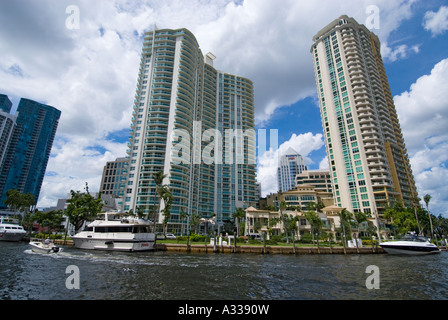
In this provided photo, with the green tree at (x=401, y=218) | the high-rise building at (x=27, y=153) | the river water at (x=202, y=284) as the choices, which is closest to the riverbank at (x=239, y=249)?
the river water at (x=202, y=284)

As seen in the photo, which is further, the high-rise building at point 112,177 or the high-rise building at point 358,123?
the high-rise building at point 112,177

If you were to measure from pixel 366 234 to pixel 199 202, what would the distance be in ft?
202

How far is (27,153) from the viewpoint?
182750mm

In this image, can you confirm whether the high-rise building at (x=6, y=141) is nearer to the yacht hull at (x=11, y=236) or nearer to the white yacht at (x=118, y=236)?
the yacht hull at (x=11, y=236)

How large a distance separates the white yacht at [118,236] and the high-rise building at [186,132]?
102 feet

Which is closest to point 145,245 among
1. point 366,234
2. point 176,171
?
point 176,171

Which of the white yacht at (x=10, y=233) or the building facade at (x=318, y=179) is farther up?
the building facade at (x=318, y=179)

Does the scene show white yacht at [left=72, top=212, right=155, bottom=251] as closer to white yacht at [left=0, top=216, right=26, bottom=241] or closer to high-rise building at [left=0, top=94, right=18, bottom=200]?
white yacht at [left=0, top=216, right=26, bottom=241]

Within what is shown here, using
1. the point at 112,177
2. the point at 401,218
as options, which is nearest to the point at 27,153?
the point at 112,177

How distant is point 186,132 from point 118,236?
5174cm

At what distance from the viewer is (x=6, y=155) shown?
16825 centimetres

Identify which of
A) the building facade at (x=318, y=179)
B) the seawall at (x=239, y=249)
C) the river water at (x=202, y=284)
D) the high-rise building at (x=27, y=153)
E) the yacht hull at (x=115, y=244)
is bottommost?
the river water at (x=202, y=284)

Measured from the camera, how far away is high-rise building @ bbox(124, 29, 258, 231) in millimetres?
78000

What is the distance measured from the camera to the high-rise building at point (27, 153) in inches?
6708
